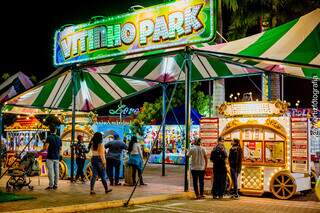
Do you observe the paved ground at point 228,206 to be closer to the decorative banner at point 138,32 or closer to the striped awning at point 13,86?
the decorative banner at point 138,32

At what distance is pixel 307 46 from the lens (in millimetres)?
11555

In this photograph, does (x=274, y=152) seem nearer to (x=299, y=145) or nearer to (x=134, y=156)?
(x=299, y=145)

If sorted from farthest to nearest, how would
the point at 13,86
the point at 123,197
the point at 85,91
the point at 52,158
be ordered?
the point at 85,91
the point at 13,86
the point at 52,158
the point at 123,197

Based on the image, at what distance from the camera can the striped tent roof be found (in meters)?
11.4

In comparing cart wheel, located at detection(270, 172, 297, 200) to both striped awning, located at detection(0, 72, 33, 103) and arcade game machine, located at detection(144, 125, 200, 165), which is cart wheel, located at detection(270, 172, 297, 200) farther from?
arcade game machine, located at detection(144, 125, 200, 165)

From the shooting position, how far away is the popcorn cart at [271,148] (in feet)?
43.5

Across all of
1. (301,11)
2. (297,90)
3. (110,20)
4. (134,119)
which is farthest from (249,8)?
(297,90)

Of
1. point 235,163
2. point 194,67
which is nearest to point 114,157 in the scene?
point 235,163

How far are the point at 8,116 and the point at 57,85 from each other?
20.8 meters

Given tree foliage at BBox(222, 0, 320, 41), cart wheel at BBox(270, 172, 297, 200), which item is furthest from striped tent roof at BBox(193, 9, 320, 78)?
tree foliage at BBox(222, 0, 320, 41)

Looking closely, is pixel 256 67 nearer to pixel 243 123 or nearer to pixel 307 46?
pixel 243 123

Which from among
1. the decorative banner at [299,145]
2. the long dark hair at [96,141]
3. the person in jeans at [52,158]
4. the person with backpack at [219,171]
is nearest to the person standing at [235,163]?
the person with backpack at [219,171]

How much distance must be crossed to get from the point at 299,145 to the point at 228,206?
305cm

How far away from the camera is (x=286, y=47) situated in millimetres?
11875
